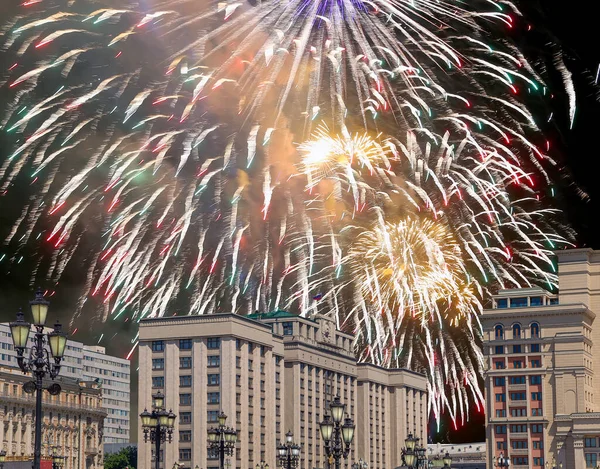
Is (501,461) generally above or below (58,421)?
below

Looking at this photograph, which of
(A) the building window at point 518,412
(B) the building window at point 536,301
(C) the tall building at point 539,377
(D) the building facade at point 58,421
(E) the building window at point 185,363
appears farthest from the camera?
(B) the building window at point 536,301

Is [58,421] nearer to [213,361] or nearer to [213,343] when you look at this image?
[213,361]

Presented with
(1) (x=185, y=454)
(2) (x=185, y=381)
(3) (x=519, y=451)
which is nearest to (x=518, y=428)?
(3) (x=519, y=451)

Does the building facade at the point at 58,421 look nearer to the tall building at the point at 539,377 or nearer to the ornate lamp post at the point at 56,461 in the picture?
the ornate lamp post at the point at 56,461

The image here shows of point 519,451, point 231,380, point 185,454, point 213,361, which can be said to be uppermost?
point 213,361

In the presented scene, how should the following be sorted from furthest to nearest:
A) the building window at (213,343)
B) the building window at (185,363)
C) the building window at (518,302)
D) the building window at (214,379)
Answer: the building window at (518,302), the building window at (185,363), the building window at (213,343), the building window at (214,379)

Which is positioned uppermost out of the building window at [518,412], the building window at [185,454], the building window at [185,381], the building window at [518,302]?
the building window at [518,302]

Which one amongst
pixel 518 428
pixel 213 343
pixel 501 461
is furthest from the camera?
pixel 518 428

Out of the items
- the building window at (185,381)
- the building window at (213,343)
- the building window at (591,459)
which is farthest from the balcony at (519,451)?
the building window at (185,381)

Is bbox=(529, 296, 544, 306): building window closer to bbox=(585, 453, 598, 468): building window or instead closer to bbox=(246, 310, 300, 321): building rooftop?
bbox=(585, 453, 598, 468): building window
